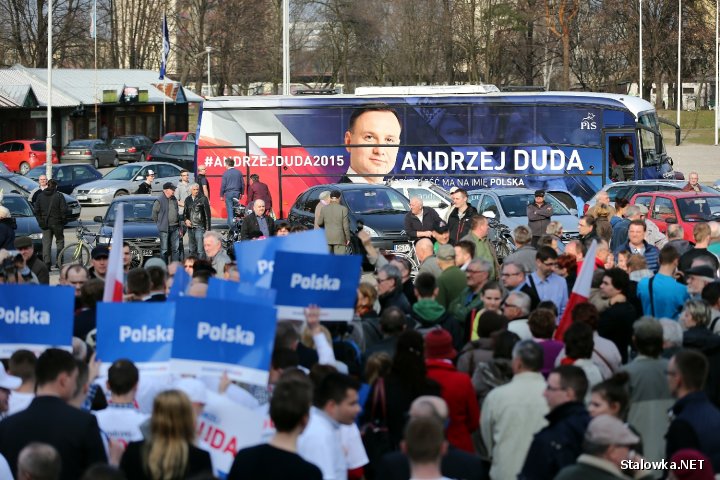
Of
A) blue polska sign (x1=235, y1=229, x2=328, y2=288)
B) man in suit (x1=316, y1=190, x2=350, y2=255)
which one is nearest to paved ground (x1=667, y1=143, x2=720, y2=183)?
man in suit (x1=316, y1=190, x2=350, y2=255)

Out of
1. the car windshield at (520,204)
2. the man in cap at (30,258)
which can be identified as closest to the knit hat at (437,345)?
the man in cap at (30,258)

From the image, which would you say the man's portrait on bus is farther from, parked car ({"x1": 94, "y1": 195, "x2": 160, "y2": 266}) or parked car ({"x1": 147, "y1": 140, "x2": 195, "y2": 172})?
parked car ({"x1": 147, "y1": 140, "x2": 195, "y2": 172})

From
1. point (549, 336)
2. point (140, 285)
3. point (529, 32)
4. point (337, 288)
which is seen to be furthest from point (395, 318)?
point (529, 32)

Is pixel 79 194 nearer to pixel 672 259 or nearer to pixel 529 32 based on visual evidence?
pixel 672 259

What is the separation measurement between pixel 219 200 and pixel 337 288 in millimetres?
22901

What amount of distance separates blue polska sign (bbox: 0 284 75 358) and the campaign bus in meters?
22.5

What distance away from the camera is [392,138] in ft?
104

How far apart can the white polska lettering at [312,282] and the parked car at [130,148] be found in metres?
53.6

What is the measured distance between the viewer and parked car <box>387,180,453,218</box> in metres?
27.0

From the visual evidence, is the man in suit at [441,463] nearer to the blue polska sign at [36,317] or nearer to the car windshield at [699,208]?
the blue polska sign at [36,317]

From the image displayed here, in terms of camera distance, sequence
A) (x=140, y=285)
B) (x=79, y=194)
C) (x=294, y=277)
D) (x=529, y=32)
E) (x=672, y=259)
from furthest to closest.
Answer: (x=529, y=32) → (x=79, y=194) → (x=672, y=259) → (x=140, y=285) → (x=294, y=277)

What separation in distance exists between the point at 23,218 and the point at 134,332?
17.8 m

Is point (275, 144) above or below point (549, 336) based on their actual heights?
above

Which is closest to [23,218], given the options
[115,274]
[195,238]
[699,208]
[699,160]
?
[195,238]
